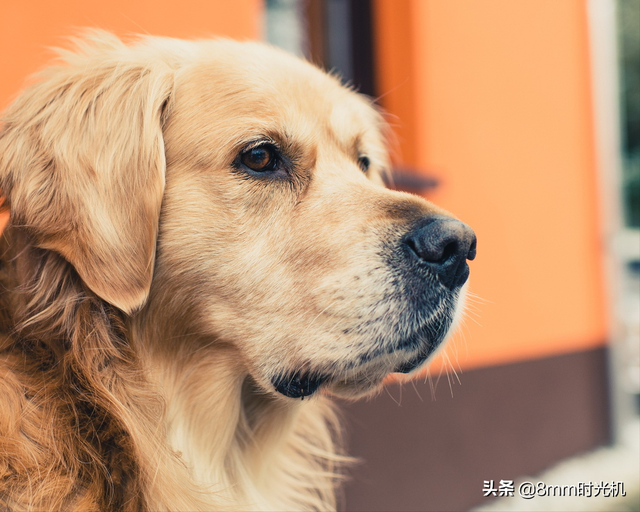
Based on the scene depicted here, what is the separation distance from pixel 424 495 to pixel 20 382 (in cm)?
326

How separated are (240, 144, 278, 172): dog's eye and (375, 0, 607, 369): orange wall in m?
2.40

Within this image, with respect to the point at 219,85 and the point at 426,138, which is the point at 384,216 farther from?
the point at 426,138

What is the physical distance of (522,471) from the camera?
473 cm

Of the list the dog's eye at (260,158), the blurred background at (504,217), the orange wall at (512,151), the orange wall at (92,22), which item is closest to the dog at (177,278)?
the dog's eye at (260,158)

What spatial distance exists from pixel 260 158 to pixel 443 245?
619 millimetres

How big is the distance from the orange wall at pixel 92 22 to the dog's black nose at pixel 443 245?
4.67ft

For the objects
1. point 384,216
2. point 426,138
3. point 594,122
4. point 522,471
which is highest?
point 384,216

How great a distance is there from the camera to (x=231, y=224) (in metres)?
1.64

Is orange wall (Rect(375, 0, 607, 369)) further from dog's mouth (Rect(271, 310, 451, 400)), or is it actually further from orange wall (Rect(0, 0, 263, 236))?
dog's mouth (Rect(271, 310, 451, 400))

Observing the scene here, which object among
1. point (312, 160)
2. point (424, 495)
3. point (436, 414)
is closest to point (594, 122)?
point (436, 414)

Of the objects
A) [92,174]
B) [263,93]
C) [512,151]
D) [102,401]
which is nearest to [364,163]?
[263,93]

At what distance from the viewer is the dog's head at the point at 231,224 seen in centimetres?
152

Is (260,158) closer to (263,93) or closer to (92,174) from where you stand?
(263,93)

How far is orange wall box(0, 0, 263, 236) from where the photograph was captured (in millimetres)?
2268
